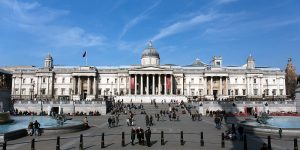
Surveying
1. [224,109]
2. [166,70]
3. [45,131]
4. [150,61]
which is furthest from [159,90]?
[45,131]

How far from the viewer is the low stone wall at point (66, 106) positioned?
207 ft

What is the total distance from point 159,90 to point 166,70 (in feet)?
23.1

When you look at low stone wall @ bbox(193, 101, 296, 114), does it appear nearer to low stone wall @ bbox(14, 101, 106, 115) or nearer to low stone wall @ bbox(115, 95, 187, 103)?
low stone wall @ bbox(14, 101, 106, 115)

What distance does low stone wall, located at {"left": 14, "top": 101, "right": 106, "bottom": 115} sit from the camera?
63.2 meters

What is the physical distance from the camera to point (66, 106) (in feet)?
209

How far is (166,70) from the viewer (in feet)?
348

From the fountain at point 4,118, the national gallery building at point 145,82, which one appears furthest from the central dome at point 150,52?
the fountain at point 4,118

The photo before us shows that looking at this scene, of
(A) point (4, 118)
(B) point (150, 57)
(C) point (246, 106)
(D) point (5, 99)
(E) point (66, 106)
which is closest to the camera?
(A) point (4, 118)

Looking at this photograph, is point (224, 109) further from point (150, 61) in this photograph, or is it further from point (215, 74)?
point (150, 61)

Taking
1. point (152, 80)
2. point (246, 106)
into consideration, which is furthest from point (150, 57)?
point (246, 106)

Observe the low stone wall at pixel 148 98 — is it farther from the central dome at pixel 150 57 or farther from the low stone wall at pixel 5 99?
the low stone wall at pixel 5 99

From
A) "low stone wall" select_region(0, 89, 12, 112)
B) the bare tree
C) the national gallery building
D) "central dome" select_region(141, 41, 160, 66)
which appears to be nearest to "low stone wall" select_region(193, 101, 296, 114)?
"low stone wall" select_region(0, 89, 12, 112)

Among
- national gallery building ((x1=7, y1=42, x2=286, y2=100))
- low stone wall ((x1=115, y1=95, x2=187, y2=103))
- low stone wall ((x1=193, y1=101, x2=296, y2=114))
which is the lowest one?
low stone wall ((x1=193, y1=101, x2=296, y2=114))

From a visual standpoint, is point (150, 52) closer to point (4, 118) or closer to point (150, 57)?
point (150, 57)
